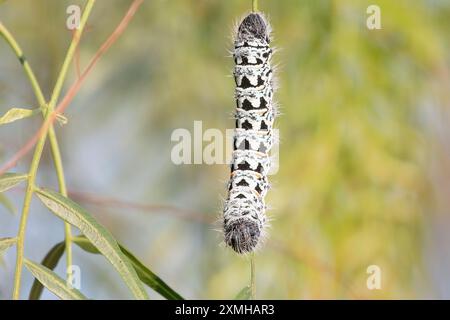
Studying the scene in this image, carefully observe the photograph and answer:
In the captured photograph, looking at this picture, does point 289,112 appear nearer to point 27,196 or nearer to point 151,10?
point 151,10

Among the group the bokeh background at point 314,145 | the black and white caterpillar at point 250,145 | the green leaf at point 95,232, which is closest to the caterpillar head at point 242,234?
the black and white caterpillar at point 250,145

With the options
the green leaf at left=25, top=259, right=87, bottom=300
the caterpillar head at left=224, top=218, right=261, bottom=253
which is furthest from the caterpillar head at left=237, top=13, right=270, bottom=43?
the green leaf at left=25, top=259, right=87, bottom=300

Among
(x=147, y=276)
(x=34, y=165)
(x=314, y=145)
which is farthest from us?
(x=314, y=145)

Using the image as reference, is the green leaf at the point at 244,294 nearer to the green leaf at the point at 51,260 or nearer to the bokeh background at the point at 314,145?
the green leaf at the point at 51,260

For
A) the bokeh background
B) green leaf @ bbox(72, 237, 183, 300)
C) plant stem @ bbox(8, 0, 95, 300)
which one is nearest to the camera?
plant stem @ bbox(8, 0, 95, 300)

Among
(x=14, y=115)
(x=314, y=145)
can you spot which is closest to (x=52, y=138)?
(x=14, y=115)

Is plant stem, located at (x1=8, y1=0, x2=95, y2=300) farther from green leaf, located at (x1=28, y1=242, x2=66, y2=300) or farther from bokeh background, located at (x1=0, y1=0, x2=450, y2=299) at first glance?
bokeh background, located at (x1=0, y1=0, x2=450, y2=299)

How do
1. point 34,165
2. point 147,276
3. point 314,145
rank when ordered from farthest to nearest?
1. point 314,145
2. point 147,276
3. point 34,165

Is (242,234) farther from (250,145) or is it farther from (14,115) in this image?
(14,115)
